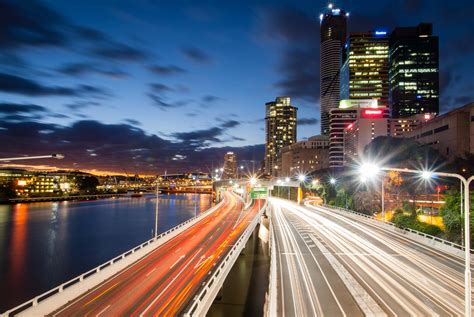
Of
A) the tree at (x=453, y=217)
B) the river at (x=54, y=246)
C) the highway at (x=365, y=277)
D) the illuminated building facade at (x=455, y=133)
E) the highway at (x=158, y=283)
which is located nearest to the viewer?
the highway at (x=365, y=277)

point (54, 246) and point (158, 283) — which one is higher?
point (158, 283)

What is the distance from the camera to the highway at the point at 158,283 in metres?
26.0

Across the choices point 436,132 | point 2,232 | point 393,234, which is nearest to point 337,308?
point 393,234

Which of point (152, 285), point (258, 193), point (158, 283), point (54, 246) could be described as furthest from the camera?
point (258, 193)

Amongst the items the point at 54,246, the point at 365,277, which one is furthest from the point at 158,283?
the point at 54,246

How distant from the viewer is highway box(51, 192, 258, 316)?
26.0 m

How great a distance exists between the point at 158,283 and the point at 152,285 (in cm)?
77

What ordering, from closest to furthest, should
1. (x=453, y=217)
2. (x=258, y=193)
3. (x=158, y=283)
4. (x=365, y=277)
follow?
1. (x=158, y=283)
2. (x=365, y=277)
3. (x=453, y=217)
4. (x=258, y=193)

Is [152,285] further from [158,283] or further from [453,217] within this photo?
[453,217]

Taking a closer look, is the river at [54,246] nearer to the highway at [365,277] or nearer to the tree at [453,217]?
the highway at [365,277]

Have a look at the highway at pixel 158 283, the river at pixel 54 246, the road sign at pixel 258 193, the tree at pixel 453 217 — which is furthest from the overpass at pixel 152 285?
the road sign at pixel 258 193

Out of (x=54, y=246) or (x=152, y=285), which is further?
(x=54, y=246)

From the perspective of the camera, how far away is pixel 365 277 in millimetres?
32062

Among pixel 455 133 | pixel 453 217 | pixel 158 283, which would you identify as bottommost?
pixel 158 283
